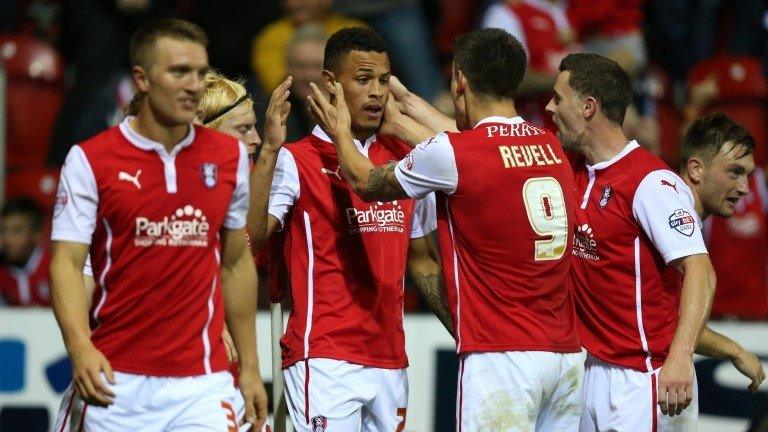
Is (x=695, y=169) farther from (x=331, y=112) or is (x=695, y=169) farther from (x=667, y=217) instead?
(x=331, y=112)

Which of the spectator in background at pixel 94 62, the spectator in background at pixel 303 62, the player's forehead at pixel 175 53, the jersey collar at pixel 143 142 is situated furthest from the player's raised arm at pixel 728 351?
the spectator in background at pixel 94 62

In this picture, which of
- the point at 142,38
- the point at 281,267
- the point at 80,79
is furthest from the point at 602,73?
the point at 80,79

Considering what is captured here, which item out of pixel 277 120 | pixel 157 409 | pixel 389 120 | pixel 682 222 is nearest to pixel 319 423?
pixel 157 409

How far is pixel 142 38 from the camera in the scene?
17.0 ft

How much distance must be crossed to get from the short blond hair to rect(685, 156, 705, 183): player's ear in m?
2.10

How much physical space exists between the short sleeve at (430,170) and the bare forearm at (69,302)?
1514mm

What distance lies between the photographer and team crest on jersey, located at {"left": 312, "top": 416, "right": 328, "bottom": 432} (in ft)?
20.1

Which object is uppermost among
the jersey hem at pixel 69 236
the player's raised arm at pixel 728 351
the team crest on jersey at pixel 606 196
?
the team crest on jersey at pixel 606 196

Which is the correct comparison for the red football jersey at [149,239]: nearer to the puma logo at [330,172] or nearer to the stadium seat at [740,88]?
the puma logo at [330,172]

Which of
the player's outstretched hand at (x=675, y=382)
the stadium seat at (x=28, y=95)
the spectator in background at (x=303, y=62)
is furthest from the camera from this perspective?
the stadium seat at (x=28, y=95)

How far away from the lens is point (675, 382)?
18.6 ft

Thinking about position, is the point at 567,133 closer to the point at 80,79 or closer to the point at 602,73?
the point at 602,73

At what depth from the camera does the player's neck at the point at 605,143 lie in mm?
6223

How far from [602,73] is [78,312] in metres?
2.65
